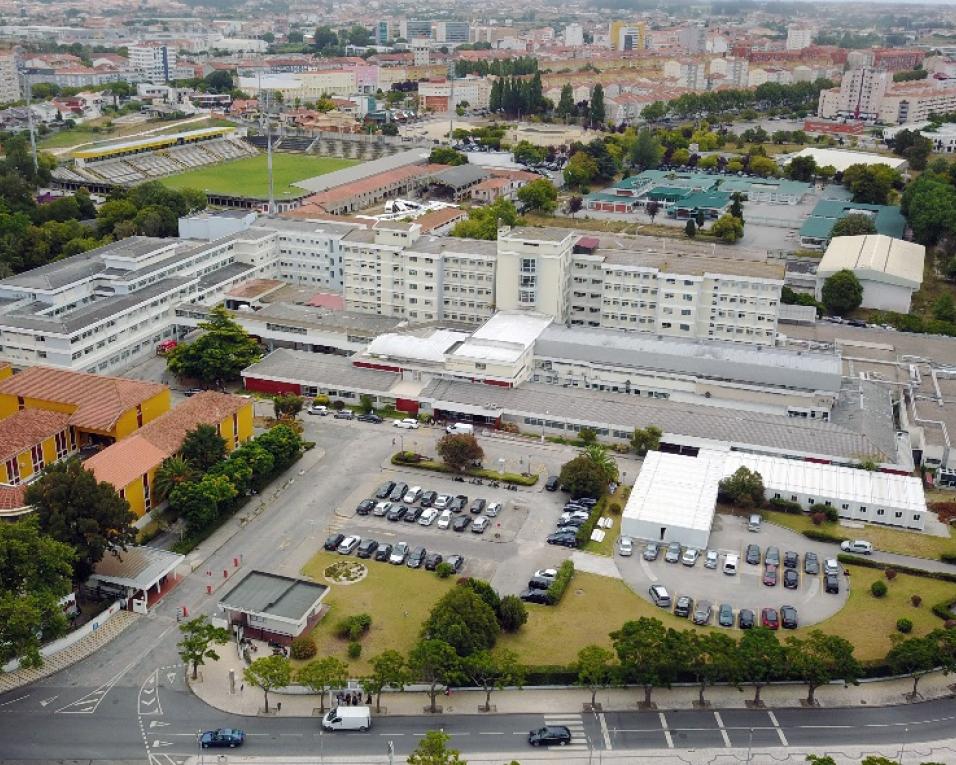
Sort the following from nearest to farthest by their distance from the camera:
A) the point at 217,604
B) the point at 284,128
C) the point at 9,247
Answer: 1. the point at 217,604
2. the point at 9,247
3. the point at 284,128

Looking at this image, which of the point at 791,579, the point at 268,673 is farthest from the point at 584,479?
the point at 268,673

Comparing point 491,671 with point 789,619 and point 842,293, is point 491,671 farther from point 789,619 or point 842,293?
point 842,293

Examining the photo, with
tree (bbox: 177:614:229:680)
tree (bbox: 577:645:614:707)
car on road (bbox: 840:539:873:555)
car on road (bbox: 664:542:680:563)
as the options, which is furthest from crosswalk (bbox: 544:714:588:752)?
car on road (bbox: 840:539:873:555)

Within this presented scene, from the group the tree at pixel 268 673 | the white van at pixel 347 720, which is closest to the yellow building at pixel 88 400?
the tree at pixel 268 673

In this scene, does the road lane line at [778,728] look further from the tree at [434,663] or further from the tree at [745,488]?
the tree at [745,488]

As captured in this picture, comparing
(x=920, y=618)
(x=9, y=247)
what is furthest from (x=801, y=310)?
(x=9, y=247)

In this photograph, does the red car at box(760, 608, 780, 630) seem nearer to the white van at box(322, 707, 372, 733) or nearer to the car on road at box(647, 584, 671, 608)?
the car on road at box(647, 584, 671, 608)

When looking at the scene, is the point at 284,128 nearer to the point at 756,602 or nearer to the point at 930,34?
the point at 756,602
